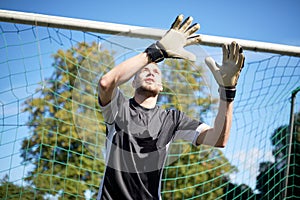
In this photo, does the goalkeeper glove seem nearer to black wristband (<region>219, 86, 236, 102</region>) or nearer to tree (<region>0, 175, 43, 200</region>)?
black wristband (<region>219, 86, 236, 102</region>)

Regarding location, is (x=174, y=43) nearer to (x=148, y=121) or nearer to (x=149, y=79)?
(x=149, y=79)

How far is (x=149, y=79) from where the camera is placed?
2.45 meters

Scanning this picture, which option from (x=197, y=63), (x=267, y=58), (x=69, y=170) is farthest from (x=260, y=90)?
(x=69, y=170)

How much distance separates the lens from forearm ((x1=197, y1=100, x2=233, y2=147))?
96.9 inches

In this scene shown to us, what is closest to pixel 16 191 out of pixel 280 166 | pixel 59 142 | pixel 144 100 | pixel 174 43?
pixel 59 142

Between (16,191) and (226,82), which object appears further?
(16,191)

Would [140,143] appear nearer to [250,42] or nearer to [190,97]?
→ [190,97]

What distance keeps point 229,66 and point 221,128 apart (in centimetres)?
35

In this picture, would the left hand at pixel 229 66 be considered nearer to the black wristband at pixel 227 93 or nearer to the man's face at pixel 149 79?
the black wristband at pixel 227 93

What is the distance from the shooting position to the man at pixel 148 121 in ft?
7.30

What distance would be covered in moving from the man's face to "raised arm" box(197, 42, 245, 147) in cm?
30

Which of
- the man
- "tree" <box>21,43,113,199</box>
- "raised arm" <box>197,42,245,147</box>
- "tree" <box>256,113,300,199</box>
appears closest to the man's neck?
the man

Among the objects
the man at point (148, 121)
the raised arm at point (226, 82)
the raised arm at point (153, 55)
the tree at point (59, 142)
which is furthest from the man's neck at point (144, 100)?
the tree at point (59, 142)

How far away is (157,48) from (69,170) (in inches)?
342
